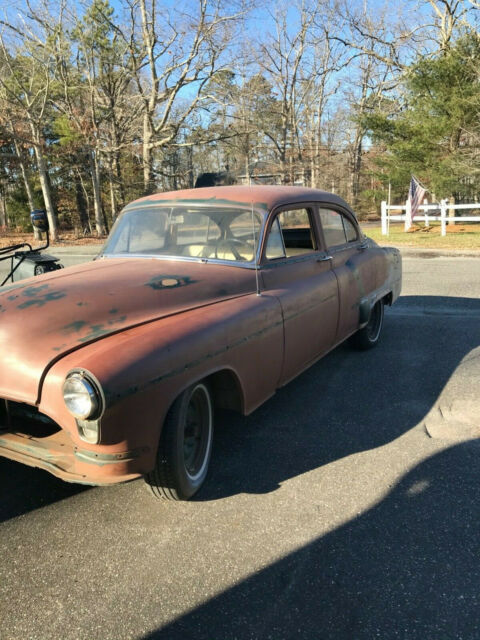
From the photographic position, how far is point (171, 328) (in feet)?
8.36

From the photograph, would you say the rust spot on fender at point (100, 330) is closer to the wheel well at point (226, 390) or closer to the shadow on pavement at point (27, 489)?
the wheel well at point (226, 390)

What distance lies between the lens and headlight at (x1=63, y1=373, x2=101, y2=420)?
2.05 meters

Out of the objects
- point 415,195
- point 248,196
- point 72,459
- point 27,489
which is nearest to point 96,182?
point 415,195

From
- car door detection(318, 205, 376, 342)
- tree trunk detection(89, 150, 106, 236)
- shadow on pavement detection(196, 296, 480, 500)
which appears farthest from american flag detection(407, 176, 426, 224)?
tree trunk detection(89, 150, 106, 236)

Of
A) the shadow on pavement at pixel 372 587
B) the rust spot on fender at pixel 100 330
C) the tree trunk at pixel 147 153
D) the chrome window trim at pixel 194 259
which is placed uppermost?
the tree trunk at pixel 147 153

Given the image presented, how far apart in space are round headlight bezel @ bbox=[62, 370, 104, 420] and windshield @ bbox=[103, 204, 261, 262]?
1.69m

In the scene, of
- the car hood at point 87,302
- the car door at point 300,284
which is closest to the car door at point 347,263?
the car door at point 300,284

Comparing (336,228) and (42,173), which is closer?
(336,228)

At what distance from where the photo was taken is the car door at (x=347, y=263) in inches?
168

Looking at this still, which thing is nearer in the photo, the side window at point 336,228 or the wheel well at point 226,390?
the wheel well at point 226,390

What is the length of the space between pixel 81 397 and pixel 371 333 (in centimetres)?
391

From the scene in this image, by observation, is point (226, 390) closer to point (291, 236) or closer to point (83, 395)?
point (83, 395)

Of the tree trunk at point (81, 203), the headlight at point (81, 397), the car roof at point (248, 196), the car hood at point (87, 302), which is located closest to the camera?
the headlight at point (81, 397)

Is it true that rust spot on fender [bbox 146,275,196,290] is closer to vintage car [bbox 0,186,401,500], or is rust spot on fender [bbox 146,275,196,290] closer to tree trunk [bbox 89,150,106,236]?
vintage car [bbox 0,186,401,500]
